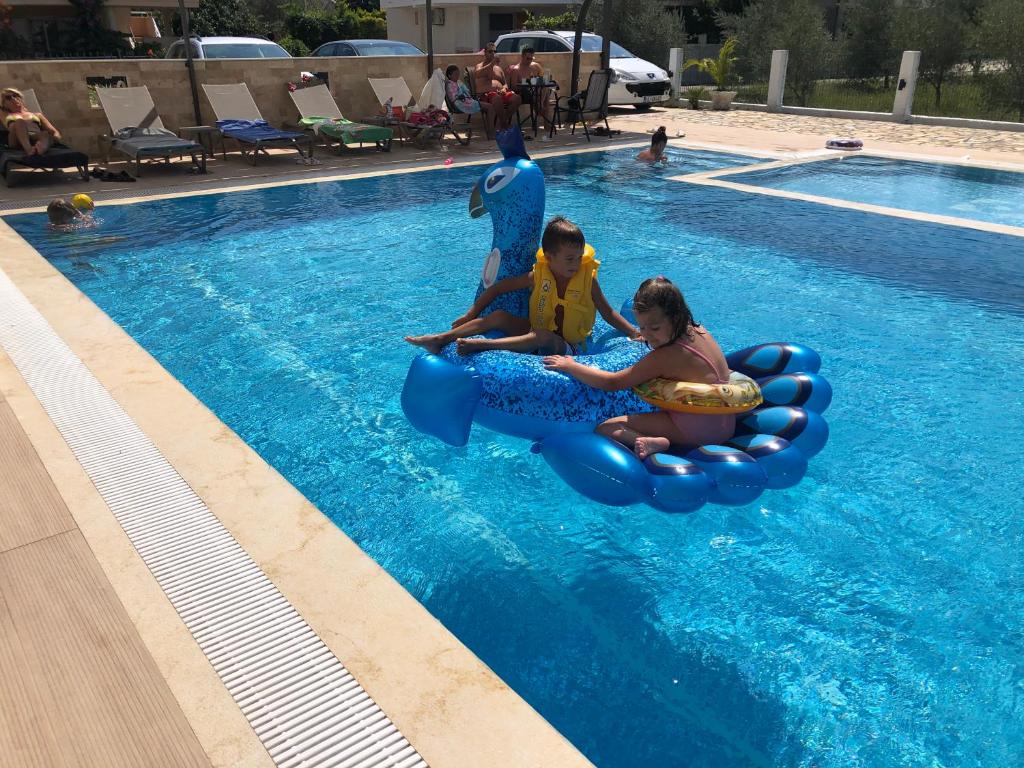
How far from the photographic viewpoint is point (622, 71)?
18.9 m

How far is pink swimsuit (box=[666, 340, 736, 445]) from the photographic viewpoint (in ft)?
11.1

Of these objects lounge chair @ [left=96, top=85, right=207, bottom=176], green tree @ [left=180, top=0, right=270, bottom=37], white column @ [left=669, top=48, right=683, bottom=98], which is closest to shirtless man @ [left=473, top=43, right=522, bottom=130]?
lounge chair @ [left=96, top=85, right=207, bottom=176]

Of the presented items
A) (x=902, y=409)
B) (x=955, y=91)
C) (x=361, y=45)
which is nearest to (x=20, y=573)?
(x=902, y=409)

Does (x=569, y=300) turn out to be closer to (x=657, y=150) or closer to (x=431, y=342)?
(x=431, y=342)

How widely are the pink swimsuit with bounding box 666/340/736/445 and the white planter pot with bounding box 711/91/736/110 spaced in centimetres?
1940

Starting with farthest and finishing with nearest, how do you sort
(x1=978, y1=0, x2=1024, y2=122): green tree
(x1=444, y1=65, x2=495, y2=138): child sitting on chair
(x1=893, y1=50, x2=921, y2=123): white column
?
(x1=893, y1=50, x2=921, y2=123): white column
(x1=978, y1=0, x2=1024, y2=122): green tree
(x1=444, y1=65, x2=495, y2=138): child sitting on chair

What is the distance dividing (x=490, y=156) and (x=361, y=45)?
503cm

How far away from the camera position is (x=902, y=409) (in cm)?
524

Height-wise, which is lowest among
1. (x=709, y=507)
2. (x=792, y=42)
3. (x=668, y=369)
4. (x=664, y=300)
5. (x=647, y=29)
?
(x=709, y=507)

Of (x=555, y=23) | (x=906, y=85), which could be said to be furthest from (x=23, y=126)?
(x=555, y=23)

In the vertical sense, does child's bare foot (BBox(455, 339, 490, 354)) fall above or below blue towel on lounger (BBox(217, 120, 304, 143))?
below

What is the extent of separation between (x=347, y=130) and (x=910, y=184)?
868 cm

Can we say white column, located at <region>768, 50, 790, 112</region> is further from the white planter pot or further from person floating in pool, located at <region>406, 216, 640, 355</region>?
person floating in pool, located at <region>406, 216, 640, 355</region>

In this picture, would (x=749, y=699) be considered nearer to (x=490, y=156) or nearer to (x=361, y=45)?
(x=490, y=156)
